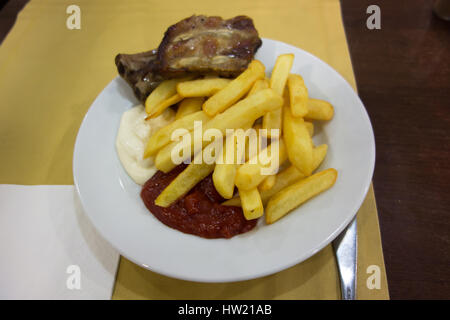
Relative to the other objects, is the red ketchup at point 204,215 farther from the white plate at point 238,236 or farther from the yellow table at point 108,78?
the yellow table at point 108,78

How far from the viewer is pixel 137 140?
67.5 inches

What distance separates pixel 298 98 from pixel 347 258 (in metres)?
0.82

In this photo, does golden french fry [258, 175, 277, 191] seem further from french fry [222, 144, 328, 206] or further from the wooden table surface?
the wooden table surface

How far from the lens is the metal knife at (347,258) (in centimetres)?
139

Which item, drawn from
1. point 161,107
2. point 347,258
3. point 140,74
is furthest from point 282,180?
point 140,74

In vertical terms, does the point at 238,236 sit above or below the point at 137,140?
below

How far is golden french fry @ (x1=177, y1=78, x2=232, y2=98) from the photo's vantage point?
60.8 inches

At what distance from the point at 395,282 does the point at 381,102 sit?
1.21 metres

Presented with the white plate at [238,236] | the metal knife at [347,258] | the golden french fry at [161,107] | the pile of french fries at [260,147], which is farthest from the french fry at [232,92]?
the metal knife at [347,258]

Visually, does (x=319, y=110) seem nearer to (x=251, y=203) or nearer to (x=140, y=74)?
(x=251, y=203)

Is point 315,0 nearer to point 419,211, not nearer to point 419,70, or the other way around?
point 419,70

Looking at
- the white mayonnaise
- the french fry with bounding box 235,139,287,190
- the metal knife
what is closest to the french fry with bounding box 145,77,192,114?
the white mayonnaise

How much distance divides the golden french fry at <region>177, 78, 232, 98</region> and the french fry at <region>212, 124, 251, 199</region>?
32 cm
